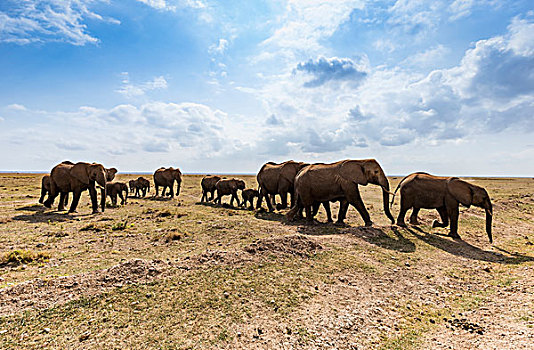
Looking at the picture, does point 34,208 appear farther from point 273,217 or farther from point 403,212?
point 403,212

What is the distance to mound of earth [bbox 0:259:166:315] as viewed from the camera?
545 cm

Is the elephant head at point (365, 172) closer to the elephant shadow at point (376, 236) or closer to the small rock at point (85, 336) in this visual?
the elephant shadow at point (376, 236)

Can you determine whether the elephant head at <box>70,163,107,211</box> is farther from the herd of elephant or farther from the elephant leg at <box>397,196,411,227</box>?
the elephant leg at <box>397,196,411,227</box>

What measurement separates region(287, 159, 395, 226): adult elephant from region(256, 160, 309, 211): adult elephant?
3905 mm

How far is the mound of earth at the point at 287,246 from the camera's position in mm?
8516

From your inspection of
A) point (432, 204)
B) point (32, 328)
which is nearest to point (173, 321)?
point (32, 328)

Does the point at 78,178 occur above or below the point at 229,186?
above

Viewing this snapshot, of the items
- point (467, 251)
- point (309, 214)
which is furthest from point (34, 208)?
point (467, 251)

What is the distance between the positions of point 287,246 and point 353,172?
634 cm

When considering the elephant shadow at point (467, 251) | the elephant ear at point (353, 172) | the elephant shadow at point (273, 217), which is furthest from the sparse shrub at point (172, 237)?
the elephant shadow at point (467, 251)

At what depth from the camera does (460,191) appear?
42.3 feet

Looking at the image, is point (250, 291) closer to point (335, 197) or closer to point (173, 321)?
point (173, 321)

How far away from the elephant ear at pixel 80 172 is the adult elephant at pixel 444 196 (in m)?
18.0

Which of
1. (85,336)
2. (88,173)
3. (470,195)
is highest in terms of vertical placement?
(88,173)
